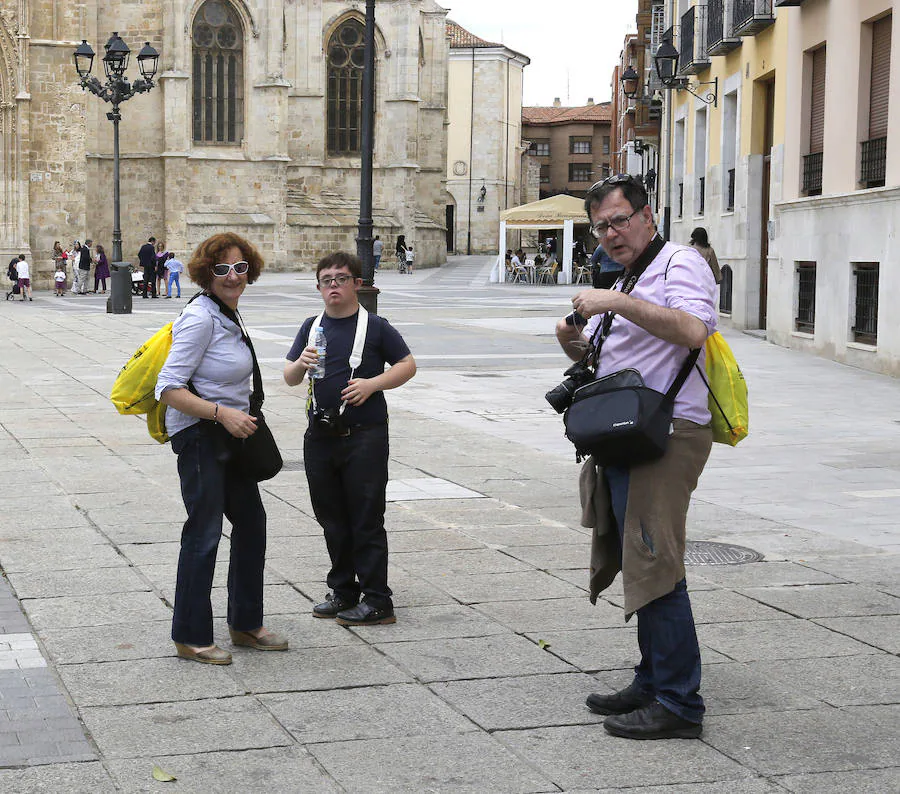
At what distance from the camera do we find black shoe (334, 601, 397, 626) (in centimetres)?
563

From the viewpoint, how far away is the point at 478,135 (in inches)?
3514

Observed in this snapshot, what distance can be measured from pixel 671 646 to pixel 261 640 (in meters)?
1.69

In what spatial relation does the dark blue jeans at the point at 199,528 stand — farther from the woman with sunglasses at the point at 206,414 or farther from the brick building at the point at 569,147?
the brick building at the point at 569,147

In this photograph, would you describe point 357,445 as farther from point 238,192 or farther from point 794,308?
point 238,192

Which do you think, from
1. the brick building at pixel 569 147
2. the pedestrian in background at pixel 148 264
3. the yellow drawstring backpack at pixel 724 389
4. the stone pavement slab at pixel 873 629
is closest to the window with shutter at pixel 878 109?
the stone pavement slab at pixel 873 629

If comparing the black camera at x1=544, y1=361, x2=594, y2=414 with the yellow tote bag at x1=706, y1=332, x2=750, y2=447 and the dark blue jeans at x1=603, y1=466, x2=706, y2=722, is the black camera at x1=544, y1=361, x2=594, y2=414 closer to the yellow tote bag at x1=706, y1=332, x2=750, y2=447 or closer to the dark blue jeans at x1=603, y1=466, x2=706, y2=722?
the dark blue jeans at x1=603, y1=466, x2=706, y2=722

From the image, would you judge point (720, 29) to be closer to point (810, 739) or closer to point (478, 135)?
point (810, 739)

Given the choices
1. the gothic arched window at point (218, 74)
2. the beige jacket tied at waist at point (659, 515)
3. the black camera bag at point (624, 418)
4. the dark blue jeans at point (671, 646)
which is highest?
the gothic arched window at point (218, 74)

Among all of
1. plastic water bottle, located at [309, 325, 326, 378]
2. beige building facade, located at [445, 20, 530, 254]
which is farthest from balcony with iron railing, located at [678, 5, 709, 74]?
beige building facade, located at [445, 20, 530, 254]

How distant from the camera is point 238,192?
4966 centimetres

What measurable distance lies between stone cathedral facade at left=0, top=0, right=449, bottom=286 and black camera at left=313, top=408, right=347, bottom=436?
34697 millimetres

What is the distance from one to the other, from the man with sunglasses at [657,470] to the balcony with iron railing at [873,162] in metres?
13.4

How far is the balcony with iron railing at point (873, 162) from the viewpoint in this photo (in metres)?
16.8

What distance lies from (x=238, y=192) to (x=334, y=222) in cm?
431
